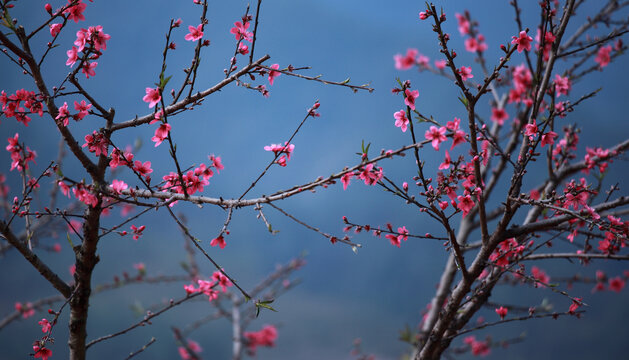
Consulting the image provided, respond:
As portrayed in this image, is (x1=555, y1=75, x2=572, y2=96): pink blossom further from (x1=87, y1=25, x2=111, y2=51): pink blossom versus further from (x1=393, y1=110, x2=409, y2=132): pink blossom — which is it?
(x1=87, y1=25, x2=111, y2=51): pink blossom

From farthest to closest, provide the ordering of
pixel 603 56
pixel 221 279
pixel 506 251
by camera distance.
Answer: pixel 603 56
pixel 221 279
pixel 506 251

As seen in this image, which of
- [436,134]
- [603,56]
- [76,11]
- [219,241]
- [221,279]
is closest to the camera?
[436,134]

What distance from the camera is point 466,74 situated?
1388 mm

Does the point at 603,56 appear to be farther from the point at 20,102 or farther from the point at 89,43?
the point at 20,102

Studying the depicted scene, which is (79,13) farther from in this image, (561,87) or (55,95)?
(561,87)

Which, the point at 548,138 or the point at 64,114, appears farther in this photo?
the point at 548,138

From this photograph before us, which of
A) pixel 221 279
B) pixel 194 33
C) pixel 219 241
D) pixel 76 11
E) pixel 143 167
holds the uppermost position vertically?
pixel 76 11

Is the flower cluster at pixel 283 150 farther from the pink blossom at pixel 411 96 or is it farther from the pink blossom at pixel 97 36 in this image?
the pink blossom at pixel 97 36

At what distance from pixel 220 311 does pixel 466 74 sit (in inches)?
70.4

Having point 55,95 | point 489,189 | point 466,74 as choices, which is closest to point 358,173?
point 466,74

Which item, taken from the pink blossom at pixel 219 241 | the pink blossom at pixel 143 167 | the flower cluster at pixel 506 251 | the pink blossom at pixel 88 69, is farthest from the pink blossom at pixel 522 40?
the pink blossom at pixel 88 69

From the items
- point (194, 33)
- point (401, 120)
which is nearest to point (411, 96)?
point (401, 120)

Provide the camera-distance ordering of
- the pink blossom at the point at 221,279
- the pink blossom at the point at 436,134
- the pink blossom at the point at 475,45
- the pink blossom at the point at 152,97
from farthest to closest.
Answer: the pink blossom at the point at 475,45 → the pink blossom at the point at 221,279 → the pink blossom at the point at 152,97 → the pink blossom at the point at 436,134

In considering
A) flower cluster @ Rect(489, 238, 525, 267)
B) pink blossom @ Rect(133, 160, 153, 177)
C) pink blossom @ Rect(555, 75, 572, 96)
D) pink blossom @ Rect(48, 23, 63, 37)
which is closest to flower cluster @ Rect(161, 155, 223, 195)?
pink blossom @ Rect(133, 160, 153, 177)
